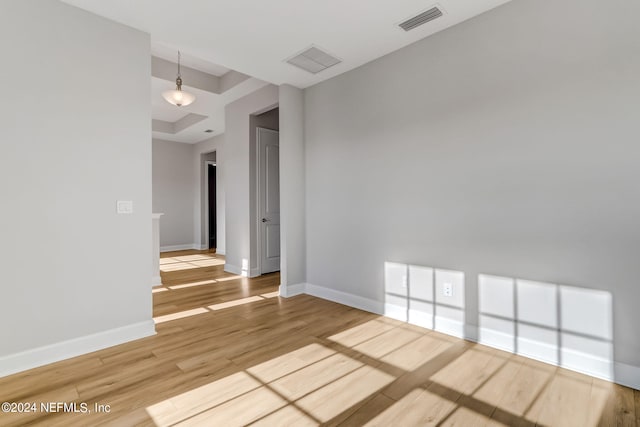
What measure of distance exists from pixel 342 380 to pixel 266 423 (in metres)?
0.61

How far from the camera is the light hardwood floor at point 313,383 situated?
1706mm

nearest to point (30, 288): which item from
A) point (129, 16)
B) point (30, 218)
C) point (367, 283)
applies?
point (30, 218)

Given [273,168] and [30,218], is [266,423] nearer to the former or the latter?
[30,218]

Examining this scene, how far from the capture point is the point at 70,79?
97.3 inches

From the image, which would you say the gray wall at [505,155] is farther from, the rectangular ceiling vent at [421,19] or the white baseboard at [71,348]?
the white baseboard at [71,348]

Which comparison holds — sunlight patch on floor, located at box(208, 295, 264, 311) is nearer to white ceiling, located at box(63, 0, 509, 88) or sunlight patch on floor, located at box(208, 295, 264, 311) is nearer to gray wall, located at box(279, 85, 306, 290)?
gray wall, located at box(279, 85, 306, 290)

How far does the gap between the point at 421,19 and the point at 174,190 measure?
301 inches

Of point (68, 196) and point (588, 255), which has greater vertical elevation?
point (68, 196)

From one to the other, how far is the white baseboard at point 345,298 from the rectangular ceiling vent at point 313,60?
2691mm

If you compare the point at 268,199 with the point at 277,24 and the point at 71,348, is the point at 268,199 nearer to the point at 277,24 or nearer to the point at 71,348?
the point at 277,24

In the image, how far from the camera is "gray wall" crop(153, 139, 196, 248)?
26.9 ft

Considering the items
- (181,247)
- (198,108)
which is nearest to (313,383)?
(198,108)

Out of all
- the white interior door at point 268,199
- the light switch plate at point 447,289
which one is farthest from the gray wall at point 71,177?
the light switch plate at point 447,289

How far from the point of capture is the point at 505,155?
8.13 ft
